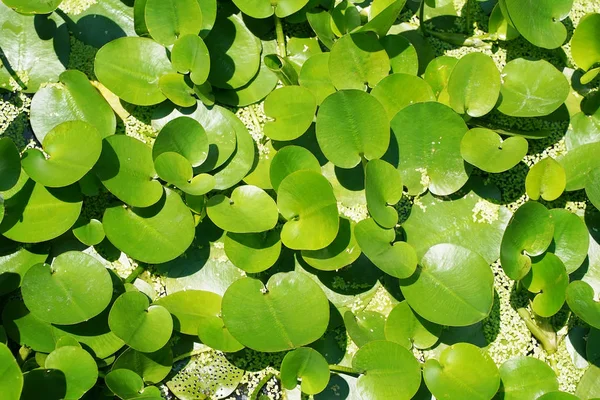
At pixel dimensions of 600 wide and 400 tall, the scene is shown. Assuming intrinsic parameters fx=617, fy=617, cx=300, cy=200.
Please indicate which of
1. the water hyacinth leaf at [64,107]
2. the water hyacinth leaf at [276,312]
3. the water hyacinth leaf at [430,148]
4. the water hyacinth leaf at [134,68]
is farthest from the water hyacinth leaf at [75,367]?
the water hyacinth leaf at [430,148]

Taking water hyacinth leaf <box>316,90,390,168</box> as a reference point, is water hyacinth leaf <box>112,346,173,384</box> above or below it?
below

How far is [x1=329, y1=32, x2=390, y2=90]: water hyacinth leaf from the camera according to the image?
1625 mm

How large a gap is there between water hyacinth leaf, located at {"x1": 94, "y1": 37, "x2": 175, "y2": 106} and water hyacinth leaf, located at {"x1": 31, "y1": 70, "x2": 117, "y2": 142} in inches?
2.2

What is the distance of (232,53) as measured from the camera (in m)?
1.69

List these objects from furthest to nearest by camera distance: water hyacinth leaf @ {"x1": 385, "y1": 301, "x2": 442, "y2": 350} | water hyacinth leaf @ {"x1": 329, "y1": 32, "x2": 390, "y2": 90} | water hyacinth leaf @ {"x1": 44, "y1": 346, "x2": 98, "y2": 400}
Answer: water hyacinth leaf @ {"x1": 329, "y1": 32, "x2": 390, "y2": 90}, water hyacinth leaf @ {"x1": 385, "y1": 301, "x2": 442, "y2": 350}, water hyacinth leaf @ {"x1": 44, "y1": 346, "x2": 98, "y2": 400}

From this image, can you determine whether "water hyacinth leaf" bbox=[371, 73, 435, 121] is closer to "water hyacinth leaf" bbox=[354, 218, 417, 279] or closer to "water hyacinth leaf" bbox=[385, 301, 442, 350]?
"water hyacinth leaf" bbox=[354, 218, 417, 279]

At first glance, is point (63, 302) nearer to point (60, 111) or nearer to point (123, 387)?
point (123, 387)

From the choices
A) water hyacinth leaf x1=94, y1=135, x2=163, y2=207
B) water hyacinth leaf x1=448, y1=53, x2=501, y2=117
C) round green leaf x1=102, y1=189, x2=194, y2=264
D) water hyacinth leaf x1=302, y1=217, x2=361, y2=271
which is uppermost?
water hyacinth leaf x1=448, y1=53, x2=501, y2=117

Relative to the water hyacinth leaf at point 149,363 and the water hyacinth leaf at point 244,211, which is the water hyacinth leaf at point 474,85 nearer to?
the water hyacinth leaf at point 244,211

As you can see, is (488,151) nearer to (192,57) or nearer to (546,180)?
(546,180)

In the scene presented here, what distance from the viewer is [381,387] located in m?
1.47

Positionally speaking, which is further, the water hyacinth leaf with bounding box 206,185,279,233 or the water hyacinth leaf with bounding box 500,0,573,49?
the water hyacinth leaf with bounding box 500,0,573,49

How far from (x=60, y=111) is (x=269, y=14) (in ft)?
1.96

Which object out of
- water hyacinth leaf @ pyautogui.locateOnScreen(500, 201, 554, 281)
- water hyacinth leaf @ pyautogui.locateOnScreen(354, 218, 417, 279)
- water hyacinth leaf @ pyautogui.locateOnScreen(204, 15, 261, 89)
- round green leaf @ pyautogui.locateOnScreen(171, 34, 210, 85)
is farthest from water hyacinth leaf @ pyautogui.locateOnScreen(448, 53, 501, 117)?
round green leaf @ pyautogui.locateOnScreen(171, 34, 210, 85)
